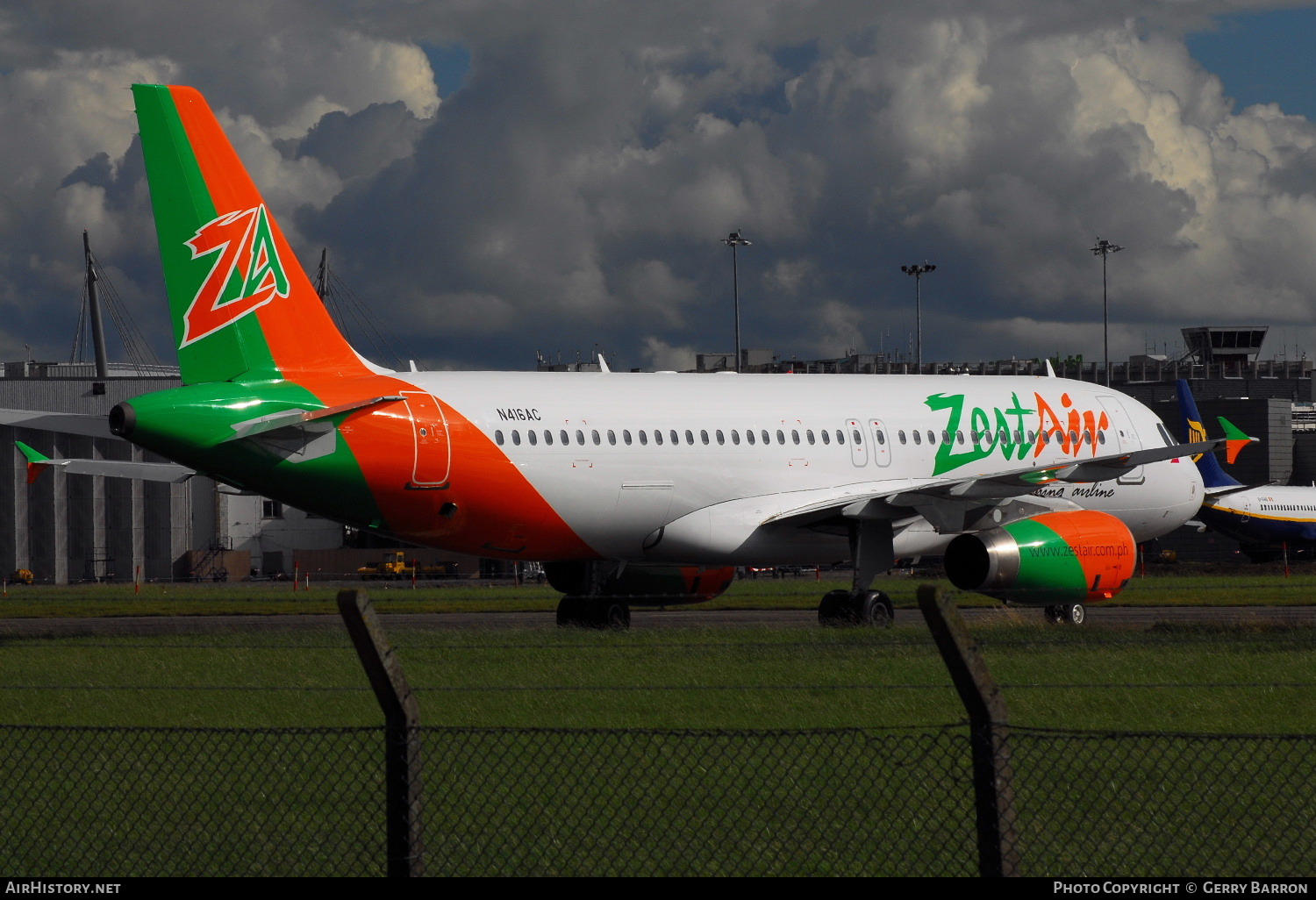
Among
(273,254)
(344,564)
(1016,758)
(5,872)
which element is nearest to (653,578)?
(273,254)

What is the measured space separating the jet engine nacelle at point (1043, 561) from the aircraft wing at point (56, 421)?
12223 mm

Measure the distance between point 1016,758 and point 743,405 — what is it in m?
14.4

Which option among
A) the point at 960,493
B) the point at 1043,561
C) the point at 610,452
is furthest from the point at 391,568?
the point at 1043,561

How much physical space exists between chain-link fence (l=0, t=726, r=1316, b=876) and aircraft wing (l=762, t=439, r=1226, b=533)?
39.0 ft

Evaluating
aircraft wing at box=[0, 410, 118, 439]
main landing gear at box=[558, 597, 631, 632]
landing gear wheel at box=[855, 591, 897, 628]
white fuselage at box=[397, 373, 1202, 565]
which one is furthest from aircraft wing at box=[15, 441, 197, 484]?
landing gear wheel at box=[855, 591, 897, 628]

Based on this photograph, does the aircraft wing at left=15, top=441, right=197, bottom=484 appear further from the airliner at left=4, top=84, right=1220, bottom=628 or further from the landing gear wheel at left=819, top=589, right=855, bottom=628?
the landing gear wheel at left=819, top=589, right=855, bottom=628

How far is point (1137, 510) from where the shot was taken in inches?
1187

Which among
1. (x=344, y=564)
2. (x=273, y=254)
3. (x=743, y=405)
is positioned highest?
(x=273, y=254)

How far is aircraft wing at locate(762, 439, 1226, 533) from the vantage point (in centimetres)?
2414

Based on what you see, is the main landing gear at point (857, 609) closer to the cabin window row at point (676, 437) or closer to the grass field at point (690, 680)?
the grass field at point (690, 680)

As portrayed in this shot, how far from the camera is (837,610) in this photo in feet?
81.1

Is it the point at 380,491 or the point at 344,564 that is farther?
the point at 344,564

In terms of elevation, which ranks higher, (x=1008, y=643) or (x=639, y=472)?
(x=639, y=472)

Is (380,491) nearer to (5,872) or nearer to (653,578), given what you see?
(653,578)
